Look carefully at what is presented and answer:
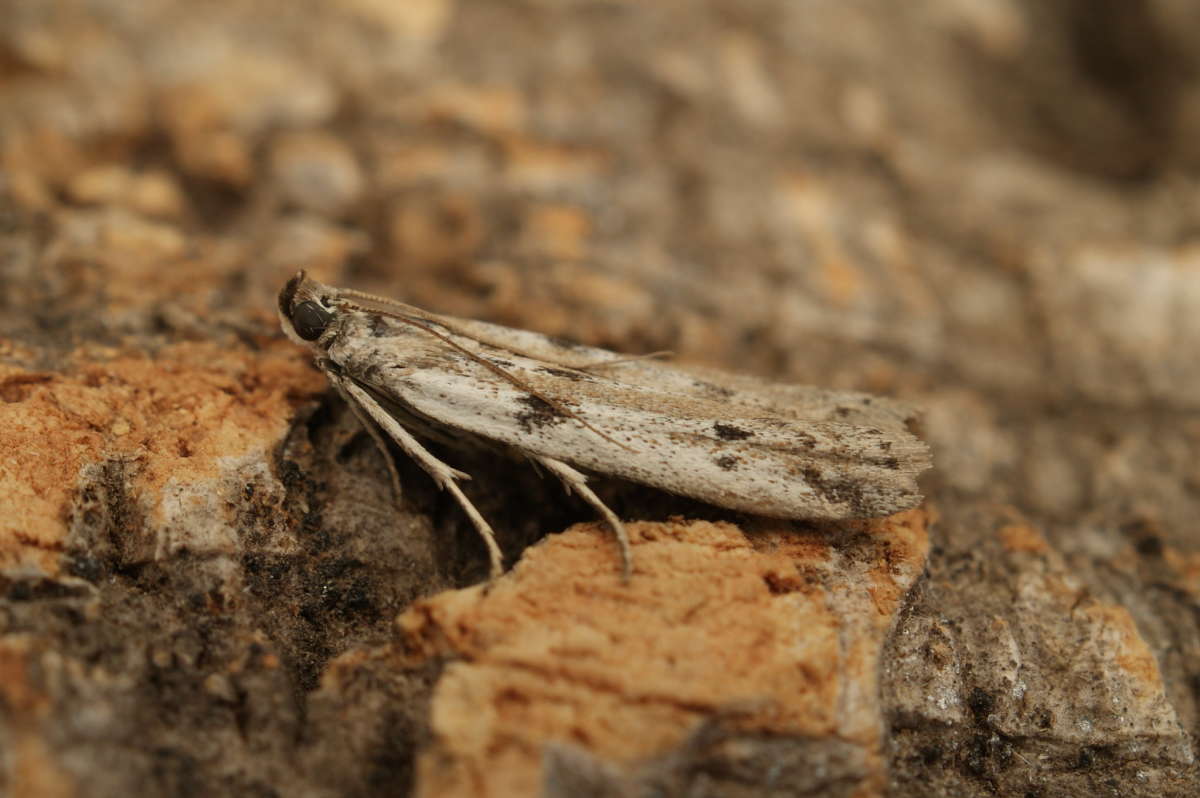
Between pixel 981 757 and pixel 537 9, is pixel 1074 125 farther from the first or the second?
pixel 981 757

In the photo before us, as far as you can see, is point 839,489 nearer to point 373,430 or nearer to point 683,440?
point 683,440

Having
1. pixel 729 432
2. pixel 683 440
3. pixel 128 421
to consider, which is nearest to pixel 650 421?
pixel 683 440

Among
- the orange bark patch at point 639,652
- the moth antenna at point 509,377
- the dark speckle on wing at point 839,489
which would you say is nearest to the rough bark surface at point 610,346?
the orange bark patch at point 639,652

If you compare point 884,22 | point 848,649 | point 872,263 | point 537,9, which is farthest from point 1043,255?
point 848,649

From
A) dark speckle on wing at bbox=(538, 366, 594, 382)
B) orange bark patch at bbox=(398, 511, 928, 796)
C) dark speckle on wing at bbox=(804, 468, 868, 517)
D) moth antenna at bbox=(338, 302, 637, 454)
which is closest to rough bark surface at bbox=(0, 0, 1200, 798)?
orange bark patch at bbox=(398, 511, 928, 796)

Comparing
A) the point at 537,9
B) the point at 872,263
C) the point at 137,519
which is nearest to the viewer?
the point at 137,519

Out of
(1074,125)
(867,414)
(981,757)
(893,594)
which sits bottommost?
(981,757)

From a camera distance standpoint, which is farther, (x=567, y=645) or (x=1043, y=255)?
(x=1043, y=255)

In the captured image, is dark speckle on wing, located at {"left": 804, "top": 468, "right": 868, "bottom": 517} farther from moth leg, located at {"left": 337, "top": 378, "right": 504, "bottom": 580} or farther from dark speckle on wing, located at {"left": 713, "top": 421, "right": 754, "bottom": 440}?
moth leg, located at {"left": 337, "top": 378, "right": 504, "bottom": 580}
